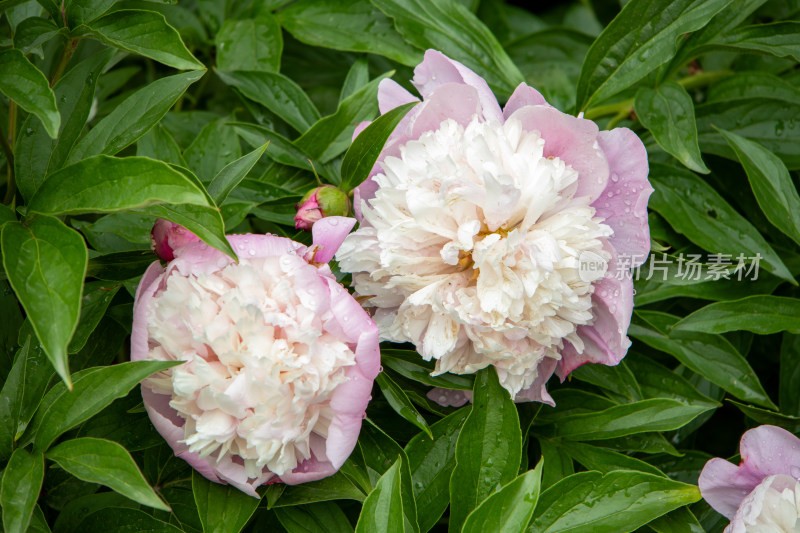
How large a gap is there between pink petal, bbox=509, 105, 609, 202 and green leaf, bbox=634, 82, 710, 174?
0.19m

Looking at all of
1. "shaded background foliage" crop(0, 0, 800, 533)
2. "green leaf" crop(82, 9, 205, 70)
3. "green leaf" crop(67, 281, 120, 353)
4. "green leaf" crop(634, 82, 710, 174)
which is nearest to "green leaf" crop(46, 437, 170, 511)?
"shaded background foliage" crop(0, 0, 800, 533)

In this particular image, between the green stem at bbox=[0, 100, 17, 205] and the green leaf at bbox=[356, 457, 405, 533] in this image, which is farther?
the green stem at bbox=[0, 100, 17, 205]

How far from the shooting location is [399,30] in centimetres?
103

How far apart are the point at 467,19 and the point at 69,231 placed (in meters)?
0.66

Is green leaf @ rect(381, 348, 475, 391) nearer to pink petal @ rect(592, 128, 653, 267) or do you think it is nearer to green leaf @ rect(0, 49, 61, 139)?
pink petal @ rect(592, 128, 653, 267)

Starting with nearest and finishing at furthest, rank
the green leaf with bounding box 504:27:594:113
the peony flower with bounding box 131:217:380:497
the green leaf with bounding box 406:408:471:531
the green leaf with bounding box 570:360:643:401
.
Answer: the peony flower with bounding box 131:217:380:497
the green leaf with bounding box 406:408:471:531
the green leaf with bounding box 570:360:643:401
the green leaf with bounding box 504:27:594:113

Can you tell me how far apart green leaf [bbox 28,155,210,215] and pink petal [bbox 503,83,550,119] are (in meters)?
0.35

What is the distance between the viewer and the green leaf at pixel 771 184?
36.7 inches

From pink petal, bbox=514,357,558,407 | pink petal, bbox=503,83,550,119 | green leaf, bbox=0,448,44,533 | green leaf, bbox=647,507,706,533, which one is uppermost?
pink petal, bbox=503,83,550,119

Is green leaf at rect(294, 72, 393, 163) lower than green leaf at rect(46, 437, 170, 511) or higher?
higher

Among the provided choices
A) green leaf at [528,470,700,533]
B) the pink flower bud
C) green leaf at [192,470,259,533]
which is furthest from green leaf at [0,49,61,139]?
green leaf at [528,470,700,533]

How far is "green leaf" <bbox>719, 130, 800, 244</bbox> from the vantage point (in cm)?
93

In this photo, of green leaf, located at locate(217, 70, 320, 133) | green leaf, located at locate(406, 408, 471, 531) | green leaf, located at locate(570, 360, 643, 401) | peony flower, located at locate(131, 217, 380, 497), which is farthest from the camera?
green leaf, located at locate(217, 70, 320, 133)

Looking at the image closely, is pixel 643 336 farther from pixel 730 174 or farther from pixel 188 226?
pixel 188 226
